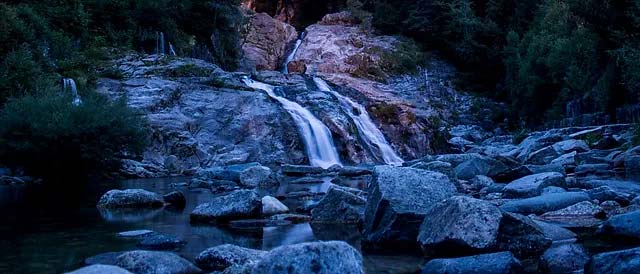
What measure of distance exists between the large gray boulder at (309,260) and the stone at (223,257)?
122 cm

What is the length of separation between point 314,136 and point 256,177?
1007 cm

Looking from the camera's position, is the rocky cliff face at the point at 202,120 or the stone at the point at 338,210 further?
the rocky cliff face at the point at 202,120

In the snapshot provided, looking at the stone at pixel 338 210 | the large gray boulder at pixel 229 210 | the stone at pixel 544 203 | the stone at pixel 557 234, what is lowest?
the large gray boulder at pixel 229 210

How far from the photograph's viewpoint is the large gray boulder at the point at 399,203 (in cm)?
537

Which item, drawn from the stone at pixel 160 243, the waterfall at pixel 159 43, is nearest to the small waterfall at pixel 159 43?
the waterfall at pixel 159 43

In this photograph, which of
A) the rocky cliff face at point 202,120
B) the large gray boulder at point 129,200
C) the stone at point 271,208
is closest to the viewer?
the stone at point 271,208

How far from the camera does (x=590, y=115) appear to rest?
2178 centimetres

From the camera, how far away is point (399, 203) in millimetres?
5555

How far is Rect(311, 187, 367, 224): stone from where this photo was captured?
6.93 m

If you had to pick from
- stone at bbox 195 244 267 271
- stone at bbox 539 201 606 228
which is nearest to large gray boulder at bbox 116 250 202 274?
stone at bbox 195 244 267 271

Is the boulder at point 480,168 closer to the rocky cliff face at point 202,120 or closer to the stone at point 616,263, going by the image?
the stone at point 616,263

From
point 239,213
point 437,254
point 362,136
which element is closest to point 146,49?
point 362,136

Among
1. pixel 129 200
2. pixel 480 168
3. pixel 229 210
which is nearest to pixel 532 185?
pixel 480 168

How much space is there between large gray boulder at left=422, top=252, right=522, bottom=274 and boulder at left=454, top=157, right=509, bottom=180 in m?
7.76
